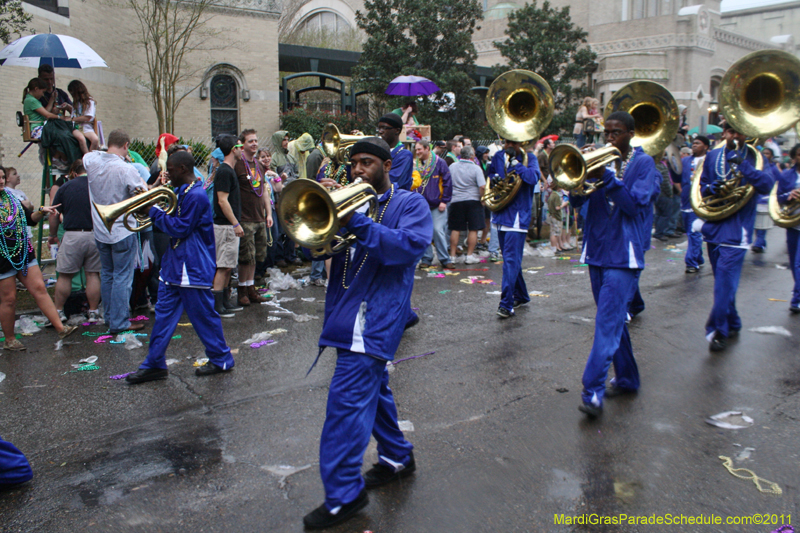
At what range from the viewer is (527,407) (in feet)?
15.2

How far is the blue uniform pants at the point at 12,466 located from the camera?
11.3 feet

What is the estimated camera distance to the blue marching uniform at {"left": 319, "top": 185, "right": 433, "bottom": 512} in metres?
3.12

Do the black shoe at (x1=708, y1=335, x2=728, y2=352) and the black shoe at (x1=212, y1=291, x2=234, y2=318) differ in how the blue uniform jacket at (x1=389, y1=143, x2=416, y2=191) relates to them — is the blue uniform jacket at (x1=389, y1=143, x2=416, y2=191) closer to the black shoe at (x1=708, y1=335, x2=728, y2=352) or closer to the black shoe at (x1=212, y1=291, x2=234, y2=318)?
the black shoe at (x1=212, y1=291, x2=234, y2=318)

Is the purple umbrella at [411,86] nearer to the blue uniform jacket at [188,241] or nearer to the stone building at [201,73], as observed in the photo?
the blue uniform jacket at [188,241]

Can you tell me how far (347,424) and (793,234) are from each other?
22.3 feet

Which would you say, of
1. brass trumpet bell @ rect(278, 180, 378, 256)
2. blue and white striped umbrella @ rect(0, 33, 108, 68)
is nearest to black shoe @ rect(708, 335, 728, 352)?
brass trumpet bell @ rect(278, 180, 378, 256)

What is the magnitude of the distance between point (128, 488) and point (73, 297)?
14.8ft

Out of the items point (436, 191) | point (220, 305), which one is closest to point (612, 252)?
point (220, 305)

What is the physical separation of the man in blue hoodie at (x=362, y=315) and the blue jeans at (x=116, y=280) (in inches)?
163

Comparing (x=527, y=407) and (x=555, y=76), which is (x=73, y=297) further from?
(x=555, y=76)

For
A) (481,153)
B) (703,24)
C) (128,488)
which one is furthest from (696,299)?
(703,24)

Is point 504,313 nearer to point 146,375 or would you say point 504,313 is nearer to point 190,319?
point 190,319

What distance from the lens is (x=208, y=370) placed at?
538cm

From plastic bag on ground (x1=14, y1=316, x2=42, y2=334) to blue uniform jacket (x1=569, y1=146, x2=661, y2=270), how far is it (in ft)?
18.7
